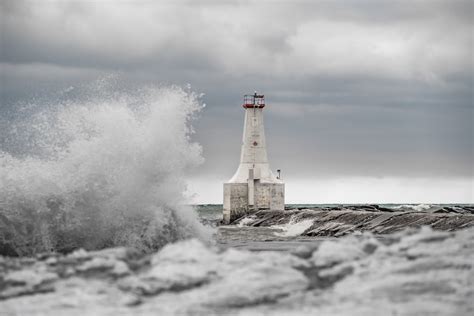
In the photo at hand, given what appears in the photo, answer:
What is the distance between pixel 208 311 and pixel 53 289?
1.80 meters

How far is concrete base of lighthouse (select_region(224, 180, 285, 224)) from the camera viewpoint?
143ft

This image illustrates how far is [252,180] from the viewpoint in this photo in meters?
43.6

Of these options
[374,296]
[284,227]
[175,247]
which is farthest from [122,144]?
[284,227]

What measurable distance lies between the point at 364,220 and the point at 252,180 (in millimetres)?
12645

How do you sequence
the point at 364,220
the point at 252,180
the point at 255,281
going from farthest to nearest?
1. the point at 252,180
2. the point at 364,220
3. the point at 255,281

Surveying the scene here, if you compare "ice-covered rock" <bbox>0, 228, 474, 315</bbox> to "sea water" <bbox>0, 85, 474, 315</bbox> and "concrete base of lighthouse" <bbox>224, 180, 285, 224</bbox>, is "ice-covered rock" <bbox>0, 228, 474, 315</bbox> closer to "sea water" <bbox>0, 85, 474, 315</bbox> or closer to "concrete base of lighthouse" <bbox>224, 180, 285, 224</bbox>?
"sea water" <bbox>0, 85, 474, 315</bbox>

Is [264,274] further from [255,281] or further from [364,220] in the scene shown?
[364,220]

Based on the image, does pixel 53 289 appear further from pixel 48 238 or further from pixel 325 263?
pixel 48 238

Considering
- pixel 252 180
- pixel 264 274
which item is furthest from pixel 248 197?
pixel 264 274

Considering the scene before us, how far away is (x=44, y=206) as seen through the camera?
15.5 meters

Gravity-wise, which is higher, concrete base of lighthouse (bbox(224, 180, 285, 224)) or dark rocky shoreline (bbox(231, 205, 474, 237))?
concrete base of lighthouse (bbox(224, 180, 285, 224))

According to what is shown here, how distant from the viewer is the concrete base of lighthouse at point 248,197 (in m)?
43.6

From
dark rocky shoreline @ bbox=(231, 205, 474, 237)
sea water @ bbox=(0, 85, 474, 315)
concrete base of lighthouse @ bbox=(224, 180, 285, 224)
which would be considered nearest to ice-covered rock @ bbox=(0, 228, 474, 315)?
sea water @ bbox=(0, 85, 474, 315)

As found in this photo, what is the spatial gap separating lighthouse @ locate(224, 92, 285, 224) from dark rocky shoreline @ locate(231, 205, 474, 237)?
1.53 m
